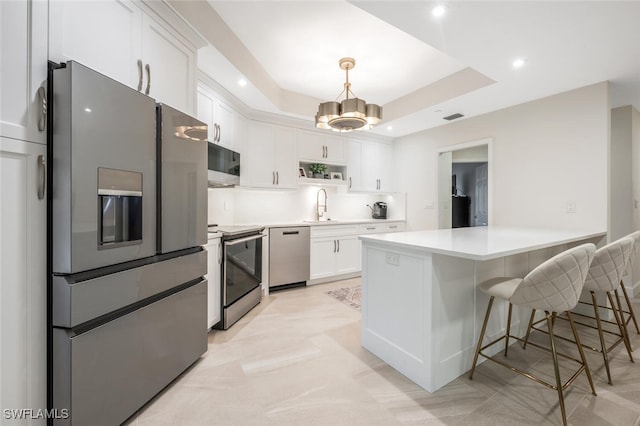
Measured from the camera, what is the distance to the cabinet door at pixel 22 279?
1036mm

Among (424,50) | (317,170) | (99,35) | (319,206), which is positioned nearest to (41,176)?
(99,35)

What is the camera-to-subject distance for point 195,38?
2.08m

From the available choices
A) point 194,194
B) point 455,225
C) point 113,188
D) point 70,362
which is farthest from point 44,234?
point 455,225

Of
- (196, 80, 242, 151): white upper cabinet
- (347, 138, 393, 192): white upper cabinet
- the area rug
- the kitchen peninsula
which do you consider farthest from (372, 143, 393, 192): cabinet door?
the kitchen peninsula

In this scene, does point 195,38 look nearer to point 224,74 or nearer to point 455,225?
point 224,74

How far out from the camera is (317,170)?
14.7ft

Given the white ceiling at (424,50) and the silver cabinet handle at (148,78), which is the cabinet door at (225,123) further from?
the silver cabinet handle at (148,78)

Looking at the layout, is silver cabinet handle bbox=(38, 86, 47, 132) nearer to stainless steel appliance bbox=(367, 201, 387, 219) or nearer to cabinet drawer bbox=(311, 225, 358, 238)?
cabinet drawer bbox=(311, 225, 358, 238)

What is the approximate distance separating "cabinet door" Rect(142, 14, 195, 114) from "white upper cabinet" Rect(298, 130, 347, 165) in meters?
2.26

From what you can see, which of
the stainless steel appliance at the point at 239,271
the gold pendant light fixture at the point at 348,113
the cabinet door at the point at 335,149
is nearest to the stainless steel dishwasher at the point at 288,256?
the stainless steel appliance at the point at 239,271

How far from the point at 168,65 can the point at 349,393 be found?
2454 millimetres

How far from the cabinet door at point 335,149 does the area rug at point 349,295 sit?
2049 mm

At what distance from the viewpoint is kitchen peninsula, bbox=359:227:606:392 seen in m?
1.71

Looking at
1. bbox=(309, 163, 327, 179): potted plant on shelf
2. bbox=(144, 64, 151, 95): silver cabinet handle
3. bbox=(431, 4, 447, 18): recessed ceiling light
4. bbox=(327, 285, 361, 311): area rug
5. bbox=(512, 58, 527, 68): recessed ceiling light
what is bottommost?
bbox=(327, 285, 361, 311): area rug
